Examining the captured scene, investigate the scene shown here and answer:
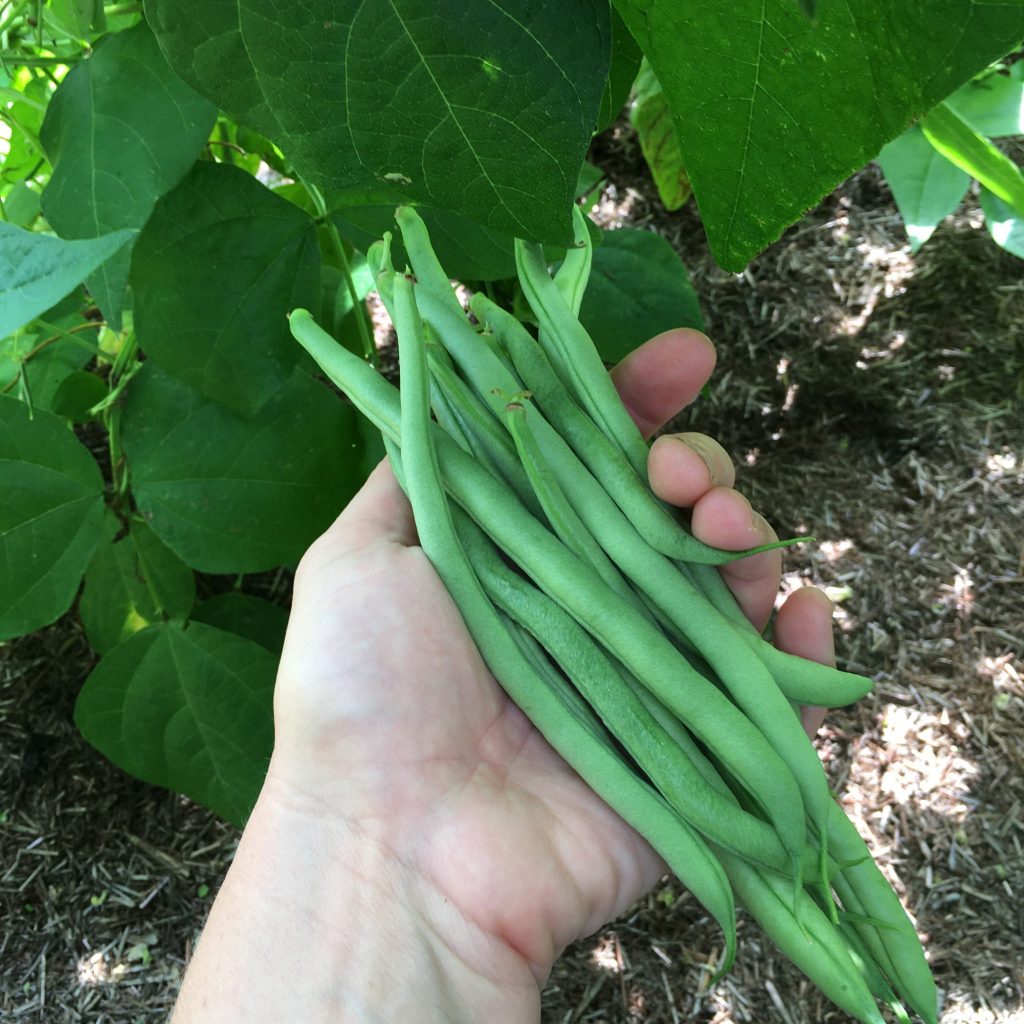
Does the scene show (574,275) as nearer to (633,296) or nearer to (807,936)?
(633,296)

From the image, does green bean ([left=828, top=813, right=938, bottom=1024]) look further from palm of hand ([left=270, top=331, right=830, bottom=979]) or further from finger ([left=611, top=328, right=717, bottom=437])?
finger ([left=611, top=328, right=717, bottom=437])

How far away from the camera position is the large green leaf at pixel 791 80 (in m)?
0.47

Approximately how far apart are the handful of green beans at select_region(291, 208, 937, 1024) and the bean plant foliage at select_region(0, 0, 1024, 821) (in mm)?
148

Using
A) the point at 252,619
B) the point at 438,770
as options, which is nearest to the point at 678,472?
the point at 438,770

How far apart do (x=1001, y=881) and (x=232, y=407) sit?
4.86ft

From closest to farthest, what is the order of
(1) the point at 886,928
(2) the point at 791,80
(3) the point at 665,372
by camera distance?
1. (2) the point at 791,80
2. (1) the point at 886,928
3. (3) the point at 665,372

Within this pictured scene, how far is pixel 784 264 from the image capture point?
1933mm

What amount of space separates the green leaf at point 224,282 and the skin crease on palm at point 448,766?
0.25 metres

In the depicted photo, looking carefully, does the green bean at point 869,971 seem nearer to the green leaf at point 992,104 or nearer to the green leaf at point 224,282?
the green leaf at point 224,282

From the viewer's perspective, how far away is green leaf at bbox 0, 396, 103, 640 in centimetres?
108

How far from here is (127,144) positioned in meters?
0.81

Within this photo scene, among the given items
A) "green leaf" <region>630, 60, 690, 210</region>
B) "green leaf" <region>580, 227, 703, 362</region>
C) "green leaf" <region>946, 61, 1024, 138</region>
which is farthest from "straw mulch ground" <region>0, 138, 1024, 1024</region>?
"green leaf" <region>580, 227, 703, 362</region>

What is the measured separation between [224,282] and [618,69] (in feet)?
1.62

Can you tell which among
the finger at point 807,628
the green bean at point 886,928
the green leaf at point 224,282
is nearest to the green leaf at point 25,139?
the green leaf at point 224,282
